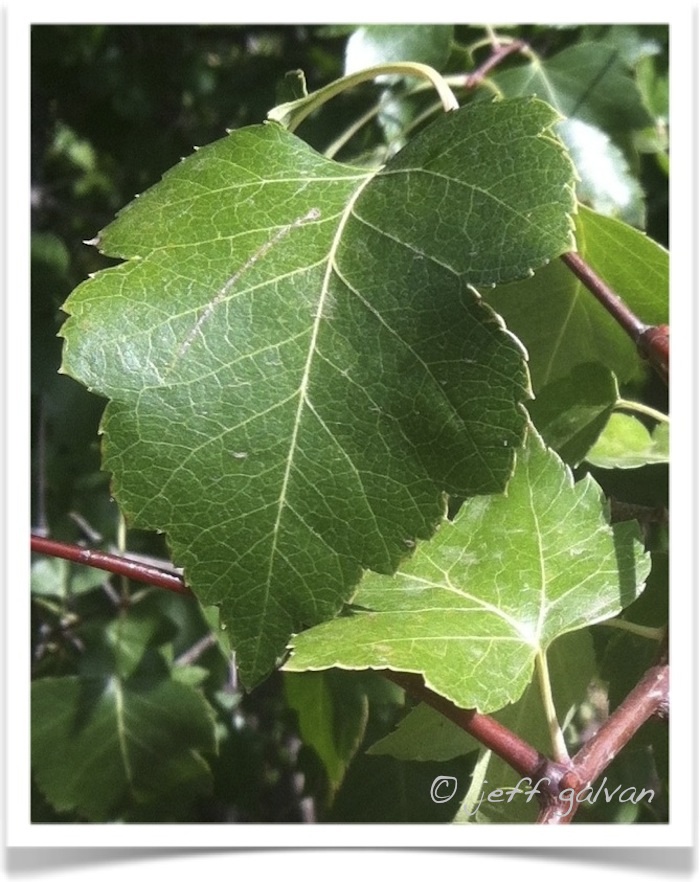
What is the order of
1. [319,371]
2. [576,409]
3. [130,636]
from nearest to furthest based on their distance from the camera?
[319,371]
[576,409]
[130,636]

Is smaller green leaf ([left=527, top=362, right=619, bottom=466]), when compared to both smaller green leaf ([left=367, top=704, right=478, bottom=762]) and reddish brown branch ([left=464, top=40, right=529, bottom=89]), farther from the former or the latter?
reddish brown branch ([left=464, top=40, right=529, bottom=89])

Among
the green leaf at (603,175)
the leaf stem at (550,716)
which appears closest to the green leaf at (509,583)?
the leaf stem at (550,716)

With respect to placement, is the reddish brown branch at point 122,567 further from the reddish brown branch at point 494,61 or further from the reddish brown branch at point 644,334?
the reddish brown branch at point 494,61

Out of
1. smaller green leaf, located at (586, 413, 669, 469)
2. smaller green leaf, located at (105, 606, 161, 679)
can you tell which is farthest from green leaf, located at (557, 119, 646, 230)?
smaller green leaf, located at (105, 606, 161, 679)
